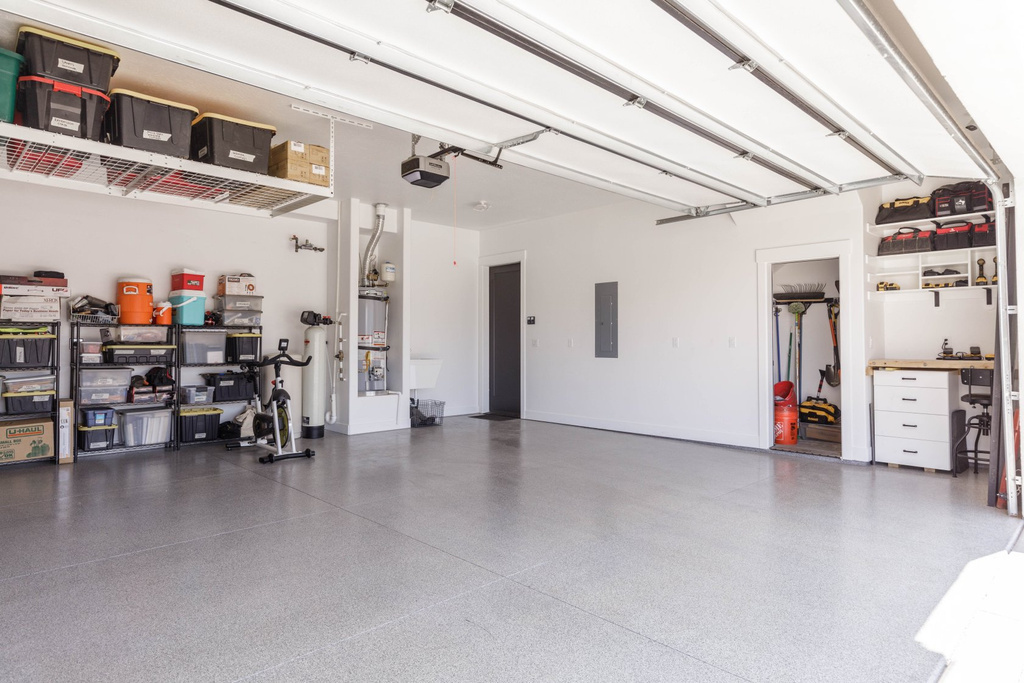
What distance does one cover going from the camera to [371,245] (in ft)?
25.7

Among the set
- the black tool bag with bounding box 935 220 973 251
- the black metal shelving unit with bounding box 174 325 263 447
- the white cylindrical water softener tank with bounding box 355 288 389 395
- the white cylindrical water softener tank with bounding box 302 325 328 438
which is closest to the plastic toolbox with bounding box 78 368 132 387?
the black metal shelving unit with bounding box 174 325 263 447

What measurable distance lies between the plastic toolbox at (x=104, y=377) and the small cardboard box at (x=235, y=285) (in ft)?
4.20

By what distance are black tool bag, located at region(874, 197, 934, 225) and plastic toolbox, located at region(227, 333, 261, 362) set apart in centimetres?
687

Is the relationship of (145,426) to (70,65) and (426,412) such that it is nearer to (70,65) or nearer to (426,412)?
(426,412)

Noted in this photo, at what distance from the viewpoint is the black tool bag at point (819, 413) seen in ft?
24.0

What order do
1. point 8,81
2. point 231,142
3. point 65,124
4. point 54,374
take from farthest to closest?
point 54,374, point 231,142, point 65,124, point 8,81

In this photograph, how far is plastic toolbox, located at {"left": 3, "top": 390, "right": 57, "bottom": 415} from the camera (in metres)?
5.30

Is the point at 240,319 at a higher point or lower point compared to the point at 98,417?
higher

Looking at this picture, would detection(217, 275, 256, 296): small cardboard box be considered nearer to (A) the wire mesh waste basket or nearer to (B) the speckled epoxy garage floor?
(B) the speckled epoxy garage floor

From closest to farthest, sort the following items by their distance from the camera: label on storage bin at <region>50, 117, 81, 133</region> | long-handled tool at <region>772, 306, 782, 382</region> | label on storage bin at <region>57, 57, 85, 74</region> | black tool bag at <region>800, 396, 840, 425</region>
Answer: label on storage bin at <region>57, 57, 85, 74</region>, label on storage bin at <region>50, 117, 81, 133</region>, black tool bag at <region>800, 396, 840, 425</region>, long-handled tool at <region>772, 306, 782, 382</region>

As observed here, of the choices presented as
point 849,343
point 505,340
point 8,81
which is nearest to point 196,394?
point 8,81

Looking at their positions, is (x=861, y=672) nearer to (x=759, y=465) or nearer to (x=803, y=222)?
(x=759, y=465)

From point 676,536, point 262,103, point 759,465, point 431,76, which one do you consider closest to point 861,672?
point 676,536

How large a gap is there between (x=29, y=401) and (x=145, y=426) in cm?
100
